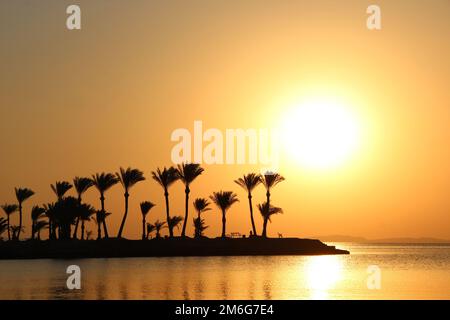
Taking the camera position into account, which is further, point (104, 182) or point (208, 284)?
point (104, 182)

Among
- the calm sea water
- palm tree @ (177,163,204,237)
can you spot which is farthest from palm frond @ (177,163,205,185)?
the calm sea water

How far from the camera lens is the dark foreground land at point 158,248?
277 ft

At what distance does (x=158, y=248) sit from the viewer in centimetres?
9300

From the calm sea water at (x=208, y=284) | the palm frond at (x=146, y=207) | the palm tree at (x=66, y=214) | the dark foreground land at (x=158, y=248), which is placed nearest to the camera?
the calm sea water at (x=208, y=284)

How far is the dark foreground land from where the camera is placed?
84.4 metres

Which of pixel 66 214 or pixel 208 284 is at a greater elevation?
pixel 66 214

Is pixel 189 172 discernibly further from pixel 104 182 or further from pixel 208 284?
pixel 208 284

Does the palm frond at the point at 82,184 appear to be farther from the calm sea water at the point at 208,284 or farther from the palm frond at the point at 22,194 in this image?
the calm sea water at the point at 208,284

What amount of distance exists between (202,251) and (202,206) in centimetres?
1813

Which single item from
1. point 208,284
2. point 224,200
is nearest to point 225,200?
point 224,200

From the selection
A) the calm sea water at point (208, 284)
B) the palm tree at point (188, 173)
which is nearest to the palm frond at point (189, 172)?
the palm tree at point (188, 173)

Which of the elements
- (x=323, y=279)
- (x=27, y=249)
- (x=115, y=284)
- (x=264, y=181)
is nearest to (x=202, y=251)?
(x=264, y=181)

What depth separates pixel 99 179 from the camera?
3698 inches
